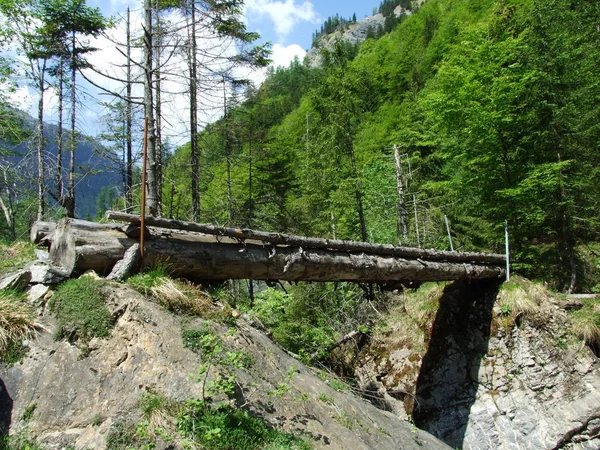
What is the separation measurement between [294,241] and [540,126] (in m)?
10.9

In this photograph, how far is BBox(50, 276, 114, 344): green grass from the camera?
14.5 feet

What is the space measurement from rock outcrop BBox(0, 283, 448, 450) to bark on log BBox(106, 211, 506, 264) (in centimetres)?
93

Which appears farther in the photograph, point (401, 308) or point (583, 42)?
point (583, 42)

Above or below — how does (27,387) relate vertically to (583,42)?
below

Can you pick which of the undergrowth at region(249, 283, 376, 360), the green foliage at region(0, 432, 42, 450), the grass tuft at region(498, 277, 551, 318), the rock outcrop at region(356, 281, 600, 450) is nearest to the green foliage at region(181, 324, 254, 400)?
the green foliage at region(0, 432, 42, 450)

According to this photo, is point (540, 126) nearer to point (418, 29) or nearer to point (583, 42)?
point (583, 42)

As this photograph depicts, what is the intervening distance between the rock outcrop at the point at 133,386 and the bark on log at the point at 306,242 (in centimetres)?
93

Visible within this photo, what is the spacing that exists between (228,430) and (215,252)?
2.66m

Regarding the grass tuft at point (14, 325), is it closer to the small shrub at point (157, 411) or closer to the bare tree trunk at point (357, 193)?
the small shrub at point (157, 411)

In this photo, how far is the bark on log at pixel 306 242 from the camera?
5371mm

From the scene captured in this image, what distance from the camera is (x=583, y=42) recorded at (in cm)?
1689

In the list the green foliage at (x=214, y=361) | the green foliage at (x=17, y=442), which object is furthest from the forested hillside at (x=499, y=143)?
the green foliage at (x=17, y=442)

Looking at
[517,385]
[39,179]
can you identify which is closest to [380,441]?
[517,385]

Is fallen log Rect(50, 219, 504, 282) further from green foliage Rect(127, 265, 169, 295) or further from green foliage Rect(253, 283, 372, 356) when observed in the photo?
green foliage Rect(253, 283, 372, 356)
